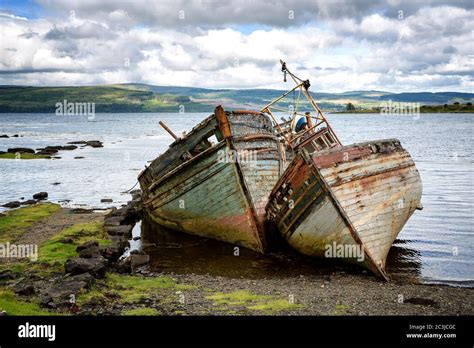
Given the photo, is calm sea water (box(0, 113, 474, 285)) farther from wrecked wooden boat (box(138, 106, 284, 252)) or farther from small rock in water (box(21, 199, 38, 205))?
wrecked wooden boat (box(138, 106, 284, 252))

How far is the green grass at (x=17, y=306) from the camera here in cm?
925

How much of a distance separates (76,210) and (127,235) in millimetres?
5407

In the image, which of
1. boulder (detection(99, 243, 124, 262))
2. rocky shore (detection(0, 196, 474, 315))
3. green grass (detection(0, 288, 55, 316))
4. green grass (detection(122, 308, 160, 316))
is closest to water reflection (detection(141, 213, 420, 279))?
rocky shore (detection(0, 196, 474, 315))

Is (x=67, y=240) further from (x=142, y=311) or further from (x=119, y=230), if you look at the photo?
(x=142, y=311)

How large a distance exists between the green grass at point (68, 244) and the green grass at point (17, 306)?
3373 mm

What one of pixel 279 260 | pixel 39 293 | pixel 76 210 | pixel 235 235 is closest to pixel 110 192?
pixel 76 210

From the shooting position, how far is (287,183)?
46.7 feet

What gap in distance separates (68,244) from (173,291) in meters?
5.74

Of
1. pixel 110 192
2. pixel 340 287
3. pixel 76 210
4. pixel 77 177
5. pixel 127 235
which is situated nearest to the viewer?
pixel 340 287

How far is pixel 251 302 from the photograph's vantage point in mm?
10898

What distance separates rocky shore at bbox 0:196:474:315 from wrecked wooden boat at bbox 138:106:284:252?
8.23 feet

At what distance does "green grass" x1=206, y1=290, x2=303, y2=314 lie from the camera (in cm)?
1040

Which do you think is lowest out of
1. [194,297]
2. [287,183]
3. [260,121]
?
[194,297]
